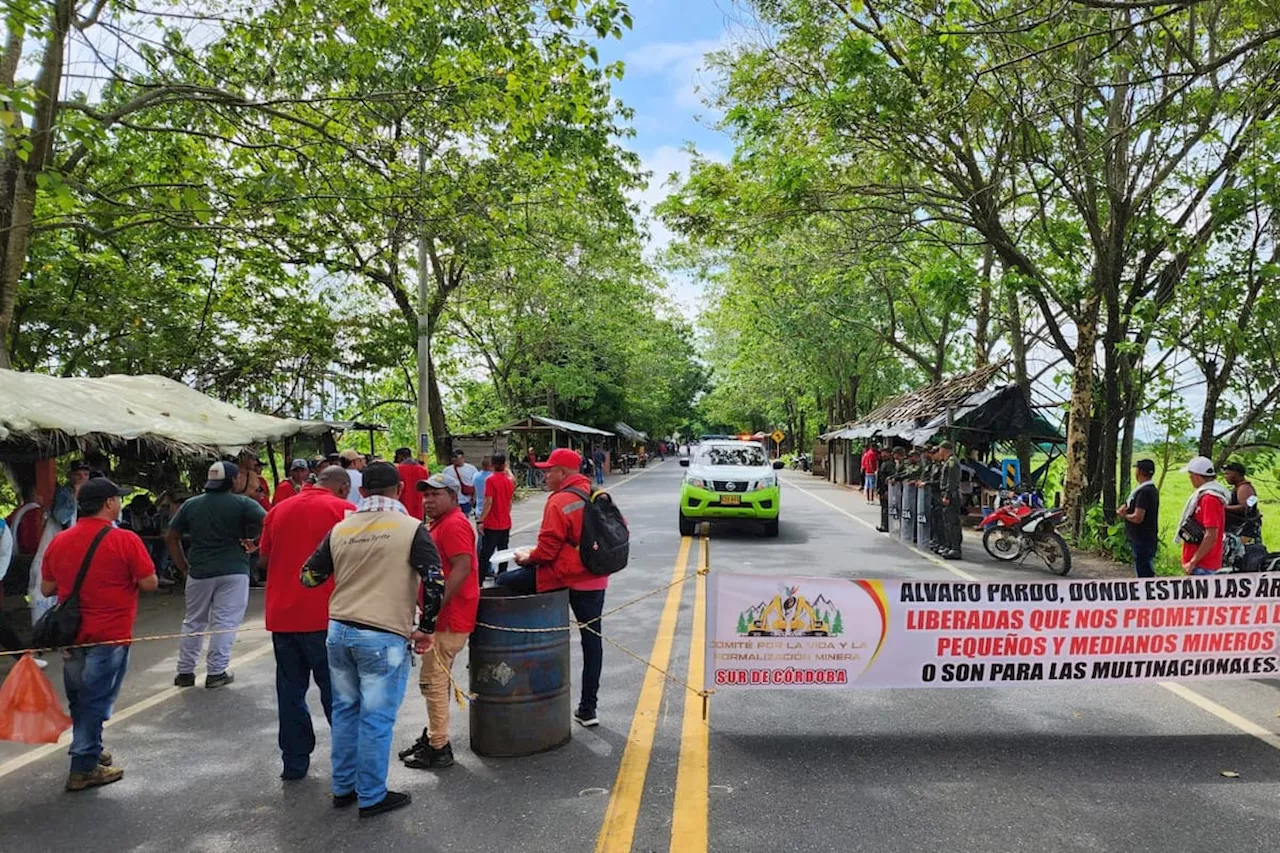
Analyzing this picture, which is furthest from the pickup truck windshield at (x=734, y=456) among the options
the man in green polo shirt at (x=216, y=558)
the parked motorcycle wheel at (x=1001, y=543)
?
the man in green polo shirt at (x=216, y=558)

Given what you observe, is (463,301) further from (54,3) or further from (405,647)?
(405,647)

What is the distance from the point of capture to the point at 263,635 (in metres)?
8.09

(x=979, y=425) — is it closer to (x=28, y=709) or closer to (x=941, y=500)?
(x=941, y=500)

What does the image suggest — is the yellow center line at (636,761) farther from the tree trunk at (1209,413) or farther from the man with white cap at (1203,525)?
the tree trunk at (1209,413)

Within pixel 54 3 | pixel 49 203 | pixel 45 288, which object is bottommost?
pixel 45 288

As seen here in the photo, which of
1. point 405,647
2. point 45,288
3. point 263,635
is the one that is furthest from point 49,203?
point 405,647

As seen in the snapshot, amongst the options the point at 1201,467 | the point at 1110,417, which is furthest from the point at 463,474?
the point at 1110,417

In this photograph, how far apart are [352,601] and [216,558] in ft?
9.59

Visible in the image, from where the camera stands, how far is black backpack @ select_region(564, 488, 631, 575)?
5035 millimetres

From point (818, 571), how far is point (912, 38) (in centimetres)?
683

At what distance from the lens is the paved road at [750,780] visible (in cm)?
374

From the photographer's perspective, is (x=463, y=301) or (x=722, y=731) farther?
(x=463, y=301)

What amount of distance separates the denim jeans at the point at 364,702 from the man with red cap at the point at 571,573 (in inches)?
46.8

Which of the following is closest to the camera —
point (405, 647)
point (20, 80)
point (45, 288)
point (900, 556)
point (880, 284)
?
point (405, 647)
